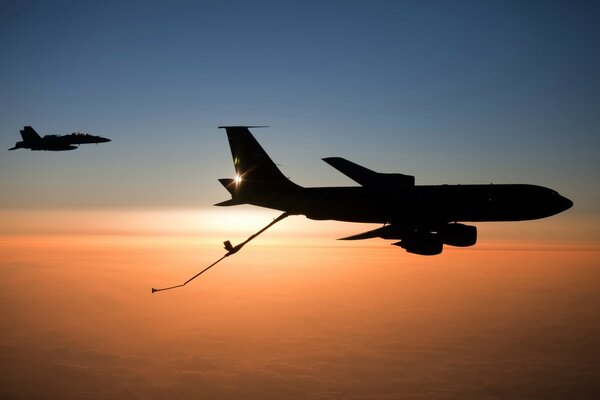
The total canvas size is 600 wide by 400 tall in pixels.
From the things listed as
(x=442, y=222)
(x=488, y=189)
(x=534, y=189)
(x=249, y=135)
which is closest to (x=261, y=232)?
(x=249, y=135)

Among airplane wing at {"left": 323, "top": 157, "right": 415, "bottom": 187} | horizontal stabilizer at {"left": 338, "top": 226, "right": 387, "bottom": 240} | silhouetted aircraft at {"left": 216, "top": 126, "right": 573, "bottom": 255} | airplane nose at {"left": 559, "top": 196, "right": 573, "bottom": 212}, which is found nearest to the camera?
horizontal stabilizer at {"left": 338, "top": 226, "right": 387, "bottom": 240}

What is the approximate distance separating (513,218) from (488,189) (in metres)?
3.09

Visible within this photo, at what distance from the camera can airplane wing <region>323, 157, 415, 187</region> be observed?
34000mm

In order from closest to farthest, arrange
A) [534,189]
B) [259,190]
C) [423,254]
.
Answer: [423,254]
[534,189]
[259,190]

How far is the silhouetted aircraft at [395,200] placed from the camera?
110 feet

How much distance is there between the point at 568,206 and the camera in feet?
124

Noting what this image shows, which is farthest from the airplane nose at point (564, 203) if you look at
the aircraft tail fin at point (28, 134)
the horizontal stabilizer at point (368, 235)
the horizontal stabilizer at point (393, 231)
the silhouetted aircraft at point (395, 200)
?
the aircraft tail fin at point (28, 134)

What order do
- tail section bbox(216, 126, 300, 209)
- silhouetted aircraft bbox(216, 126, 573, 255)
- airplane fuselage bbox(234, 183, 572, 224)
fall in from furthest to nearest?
A: 1. tail section bbox(216, 126, 300, 209)
2. airplane fuselage bbox(234, 183, 572, 224)
3. silhouetted aircraft bbox(216, 126, 573, 255)

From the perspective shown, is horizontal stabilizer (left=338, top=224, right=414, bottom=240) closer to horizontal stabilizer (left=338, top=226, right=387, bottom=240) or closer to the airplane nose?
horizontal stabilizer (left=338, top=226, right=387, bottom=240)

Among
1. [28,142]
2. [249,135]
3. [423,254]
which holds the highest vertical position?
[28,142]

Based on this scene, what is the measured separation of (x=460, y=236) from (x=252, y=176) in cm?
1804

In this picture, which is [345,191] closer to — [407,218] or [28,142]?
[407,218]

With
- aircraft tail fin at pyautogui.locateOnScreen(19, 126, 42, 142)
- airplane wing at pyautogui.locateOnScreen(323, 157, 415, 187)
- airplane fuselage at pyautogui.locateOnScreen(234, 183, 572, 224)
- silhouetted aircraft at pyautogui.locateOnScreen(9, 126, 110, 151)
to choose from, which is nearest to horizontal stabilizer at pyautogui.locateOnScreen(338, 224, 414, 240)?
airplane fuselage at pyautogui.locateOnScreen(234, 183, 572, 224)

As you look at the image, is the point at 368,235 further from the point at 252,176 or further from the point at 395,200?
the point at 252,176
